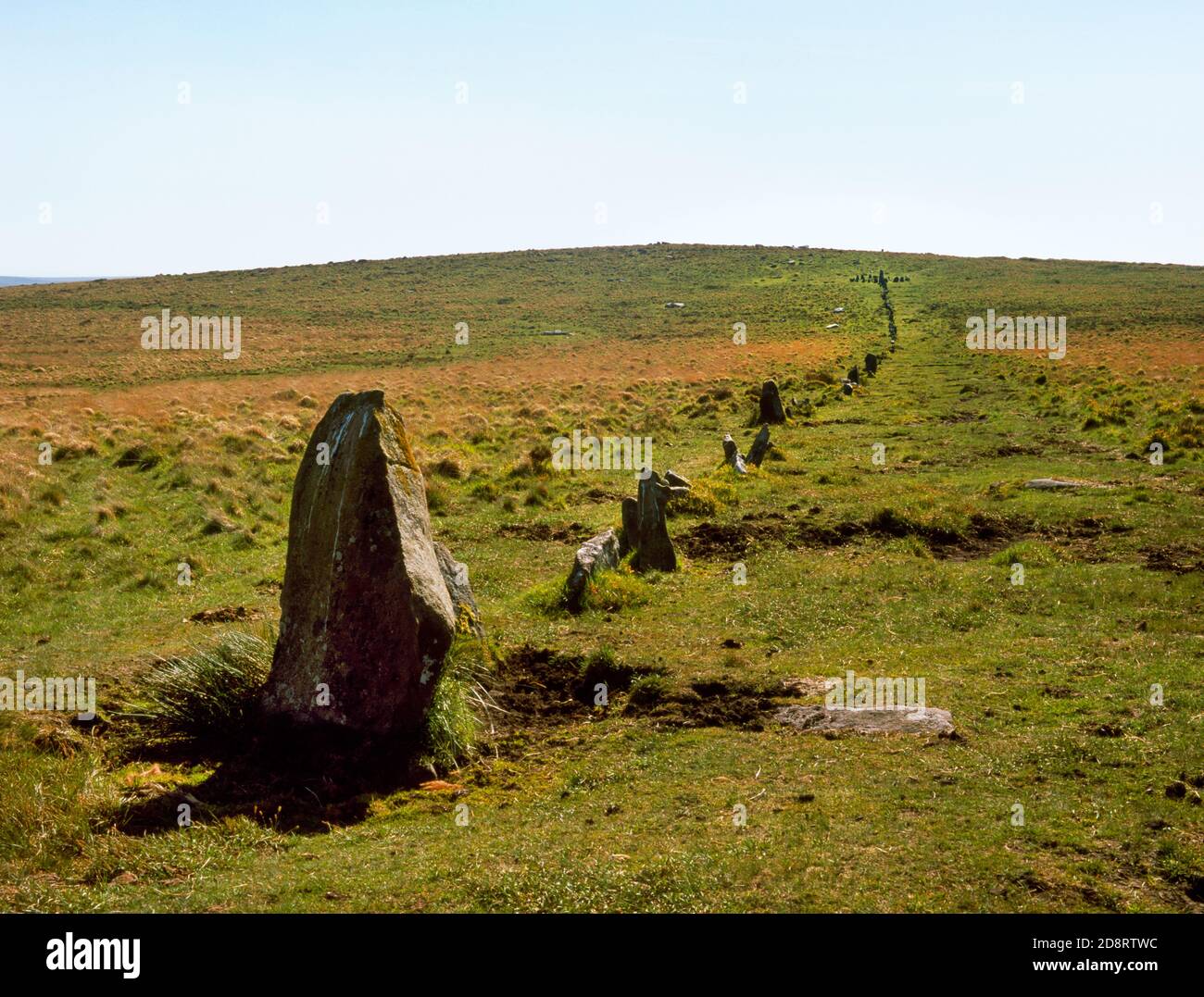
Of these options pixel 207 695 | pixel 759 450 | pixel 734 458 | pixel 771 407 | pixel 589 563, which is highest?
pixel 771 407

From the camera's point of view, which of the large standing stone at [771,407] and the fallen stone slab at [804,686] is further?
the large standing stone at [771,407]

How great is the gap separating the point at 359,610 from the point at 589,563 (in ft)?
16.3

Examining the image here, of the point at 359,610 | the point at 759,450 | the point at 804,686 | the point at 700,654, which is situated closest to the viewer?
the point at 359,610

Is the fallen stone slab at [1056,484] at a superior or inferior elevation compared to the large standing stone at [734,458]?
inferior

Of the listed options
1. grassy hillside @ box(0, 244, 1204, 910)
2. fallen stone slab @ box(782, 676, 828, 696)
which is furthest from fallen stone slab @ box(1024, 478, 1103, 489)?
fallen stone slab @ box(782, 676, 828, 696)

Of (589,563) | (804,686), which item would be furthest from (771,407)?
(804,686)

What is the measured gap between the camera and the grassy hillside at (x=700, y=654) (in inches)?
241

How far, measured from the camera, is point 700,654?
1080 cm

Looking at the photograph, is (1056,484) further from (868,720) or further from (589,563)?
(868,720)

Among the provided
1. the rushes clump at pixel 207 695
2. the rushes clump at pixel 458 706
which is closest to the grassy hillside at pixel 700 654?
the rushes clump at pixel 458 706

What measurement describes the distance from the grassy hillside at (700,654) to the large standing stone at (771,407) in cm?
78

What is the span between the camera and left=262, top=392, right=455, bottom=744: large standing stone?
835 cm

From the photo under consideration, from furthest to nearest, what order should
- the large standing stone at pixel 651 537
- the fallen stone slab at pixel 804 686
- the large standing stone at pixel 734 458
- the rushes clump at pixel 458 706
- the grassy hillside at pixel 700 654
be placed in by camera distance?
the large standing stone at pixel 734 458, the large standing stone at pixel 651 537, the fallen stone slab at pixel 804 686, the rushes clump at pixel 458 706, the grassy hillside at pixel 700 654

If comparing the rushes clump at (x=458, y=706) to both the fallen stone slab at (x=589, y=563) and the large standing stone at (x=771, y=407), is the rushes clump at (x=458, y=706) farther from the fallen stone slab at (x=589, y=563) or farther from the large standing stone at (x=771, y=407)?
the large standing stone at (x=771, y=407)
